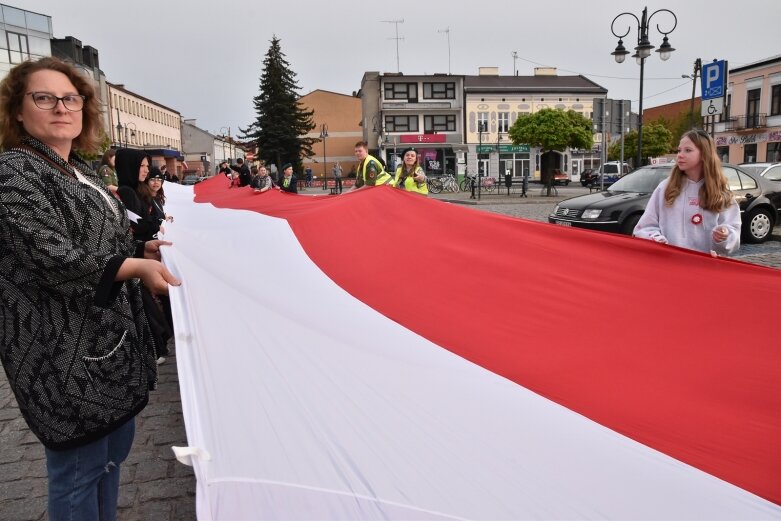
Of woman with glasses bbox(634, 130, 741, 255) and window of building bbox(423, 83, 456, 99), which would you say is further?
window of building bbox(423, 83, 456, 99)

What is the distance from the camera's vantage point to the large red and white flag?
1606mm

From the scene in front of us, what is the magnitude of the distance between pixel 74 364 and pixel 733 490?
6.23 ft

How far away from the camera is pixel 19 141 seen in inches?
70.6

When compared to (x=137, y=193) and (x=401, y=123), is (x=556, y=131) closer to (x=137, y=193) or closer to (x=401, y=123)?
(x=401, y=123)

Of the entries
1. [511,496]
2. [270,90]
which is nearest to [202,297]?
[511,496]

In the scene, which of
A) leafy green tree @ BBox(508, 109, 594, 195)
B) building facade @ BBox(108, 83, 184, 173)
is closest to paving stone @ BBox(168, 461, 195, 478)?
leafy green tree @ BBox(508, 109, 594, 195)

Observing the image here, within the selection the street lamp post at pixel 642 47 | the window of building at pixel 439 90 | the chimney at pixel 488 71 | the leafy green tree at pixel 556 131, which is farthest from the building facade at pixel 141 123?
the street lamp post at pixel 642 47

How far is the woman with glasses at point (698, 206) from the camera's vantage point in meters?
3.61

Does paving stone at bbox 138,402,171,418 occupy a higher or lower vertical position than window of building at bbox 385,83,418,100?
lower

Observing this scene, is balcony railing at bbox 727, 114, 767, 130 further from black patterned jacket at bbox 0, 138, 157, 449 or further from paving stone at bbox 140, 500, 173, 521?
black patterned jacket at bbox 0, 138, 157, 449

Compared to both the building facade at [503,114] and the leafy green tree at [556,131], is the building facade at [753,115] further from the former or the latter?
the leafy green tree at [556,131]

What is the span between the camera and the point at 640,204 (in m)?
10.7

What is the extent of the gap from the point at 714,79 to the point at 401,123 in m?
44.9

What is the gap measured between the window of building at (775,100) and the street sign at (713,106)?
34.2 meters
